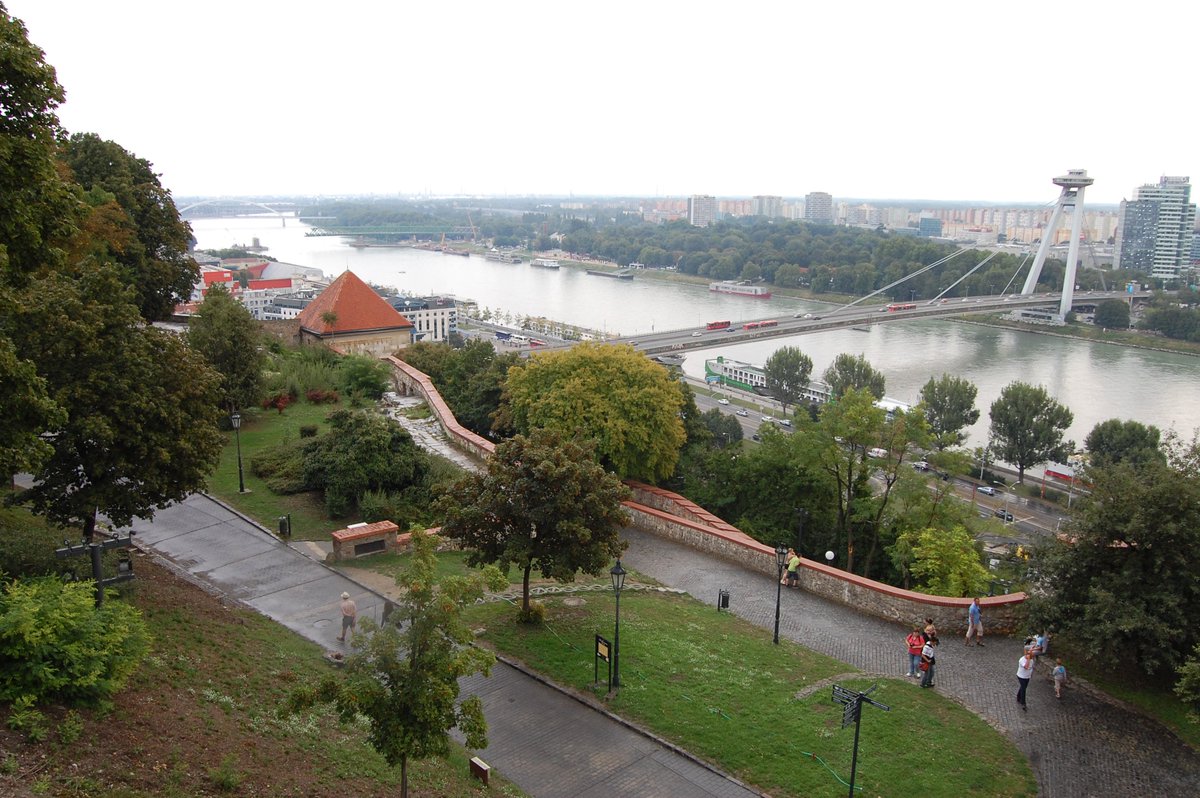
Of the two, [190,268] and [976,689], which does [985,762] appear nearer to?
→ [976,689]

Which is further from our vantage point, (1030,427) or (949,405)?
(949,405)

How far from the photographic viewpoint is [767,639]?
30.2 feet

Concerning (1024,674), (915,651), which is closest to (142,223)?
(915,651)

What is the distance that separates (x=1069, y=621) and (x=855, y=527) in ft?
21.7

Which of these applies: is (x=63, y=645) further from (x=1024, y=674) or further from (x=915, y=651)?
(x=1024, y=674)

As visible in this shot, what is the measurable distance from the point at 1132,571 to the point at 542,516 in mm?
5389

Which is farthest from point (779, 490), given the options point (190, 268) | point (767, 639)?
point (190, 268)

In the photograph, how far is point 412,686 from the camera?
5047mm

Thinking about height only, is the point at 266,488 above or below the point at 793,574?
above

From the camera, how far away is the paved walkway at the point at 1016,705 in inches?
270

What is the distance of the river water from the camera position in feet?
147

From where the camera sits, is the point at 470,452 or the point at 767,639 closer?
the point at 767,639

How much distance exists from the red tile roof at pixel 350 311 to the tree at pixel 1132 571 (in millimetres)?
23382

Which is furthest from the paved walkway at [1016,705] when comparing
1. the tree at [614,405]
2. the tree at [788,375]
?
the tree at [788,375]
